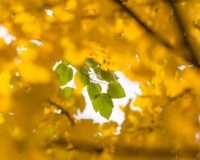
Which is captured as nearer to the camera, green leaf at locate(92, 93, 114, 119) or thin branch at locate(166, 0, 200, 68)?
thin branch at locate(166, 0, 200, 68)

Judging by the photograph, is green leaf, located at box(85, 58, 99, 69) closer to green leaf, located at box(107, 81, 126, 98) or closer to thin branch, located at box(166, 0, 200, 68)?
green leaf, located at box(107, 81, 126, 98)

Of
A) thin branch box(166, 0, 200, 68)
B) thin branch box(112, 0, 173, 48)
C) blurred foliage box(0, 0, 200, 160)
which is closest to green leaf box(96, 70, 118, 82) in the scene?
blurred foliage box(0, 0, 200, 160)

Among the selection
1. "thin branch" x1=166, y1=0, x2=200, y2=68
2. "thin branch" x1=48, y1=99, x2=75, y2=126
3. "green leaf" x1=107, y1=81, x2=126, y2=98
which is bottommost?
"thin branch" x1=48, y1=99, x2=75, y2=126

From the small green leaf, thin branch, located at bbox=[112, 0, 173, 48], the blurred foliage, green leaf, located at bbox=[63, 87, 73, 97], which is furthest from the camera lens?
the small green leaf

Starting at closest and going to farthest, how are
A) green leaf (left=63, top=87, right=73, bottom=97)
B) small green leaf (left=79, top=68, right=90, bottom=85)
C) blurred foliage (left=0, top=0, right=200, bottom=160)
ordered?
blurred foliage (left=0, top=0, right=200, bottom=160) < green leaf (left=63, top=87, right=73, bottom=97) < small green leaf (left=79, top=68, right=90, bottom=85)

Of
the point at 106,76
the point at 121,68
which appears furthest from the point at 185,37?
the point at 106,76

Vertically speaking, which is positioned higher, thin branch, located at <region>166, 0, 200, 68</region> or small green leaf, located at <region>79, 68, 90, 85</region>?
small green leaf, located at <region>79, 68, 90, 85</region>

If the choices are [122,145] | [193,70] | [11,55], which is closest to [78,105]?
[11,55]

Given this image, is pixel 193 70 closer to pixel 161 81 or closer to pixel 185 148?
pixel 161 81

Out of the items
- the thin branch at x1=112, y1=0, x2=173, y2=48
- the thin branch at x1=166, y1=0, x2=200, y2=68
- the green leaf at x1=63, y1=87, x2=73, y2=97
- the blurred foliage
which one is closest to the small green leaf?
the green leaf at x1=63, y1=87, x2=73, y2=97
